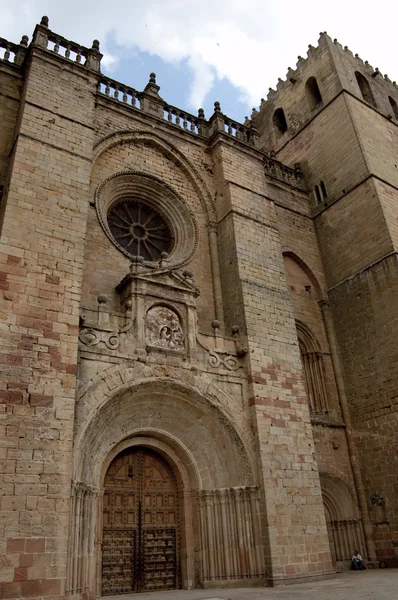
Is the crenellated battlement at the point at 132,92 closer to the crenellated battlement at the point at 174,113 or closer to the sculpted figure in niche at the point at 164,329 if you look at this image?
the crenellated battlement at the point at 174,113

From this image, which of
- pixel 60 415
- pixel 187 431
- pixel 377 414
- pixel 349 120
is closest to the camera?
pixel 60 415

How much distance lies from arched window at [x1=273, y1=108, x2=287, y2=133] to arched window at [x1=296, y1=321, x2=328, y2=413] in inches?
359

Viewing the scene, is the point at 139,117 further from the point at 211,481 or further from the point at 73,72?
the point at 211,481

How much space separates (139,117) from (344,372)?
7781mm

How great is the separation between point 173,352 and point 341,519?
547cm

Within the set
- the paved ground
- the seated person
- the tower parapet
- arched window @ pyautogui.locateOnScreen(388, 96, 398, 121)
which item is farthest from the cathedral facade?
arched window @ pyautogui.locateOnScreen(388, 96, 398, 121)

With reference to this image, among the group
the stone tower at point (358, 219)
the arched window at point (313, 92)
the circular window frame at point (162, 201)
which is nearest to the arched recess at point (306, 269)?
the stone tower at point (358, 219)

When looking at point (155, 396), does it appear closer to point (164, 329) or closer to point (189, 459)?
point (164, 329)

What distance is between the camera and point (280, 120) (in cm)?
1867

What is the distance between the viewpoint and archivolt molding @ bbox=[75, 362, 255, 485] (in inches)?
287

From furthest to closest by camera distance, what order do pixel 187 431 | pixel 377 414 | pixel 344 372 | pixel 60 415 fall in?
pixel 344 372
pixel 377 414
pixel 187 431
pixel 60 415

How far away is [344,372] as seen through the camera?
12.3 metres

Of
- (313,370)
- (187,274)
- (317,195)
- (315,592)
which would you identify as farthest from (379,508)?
(317,195)

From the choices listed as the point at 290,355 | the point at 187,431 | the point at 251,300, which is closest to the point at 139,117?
the point at 251,300
